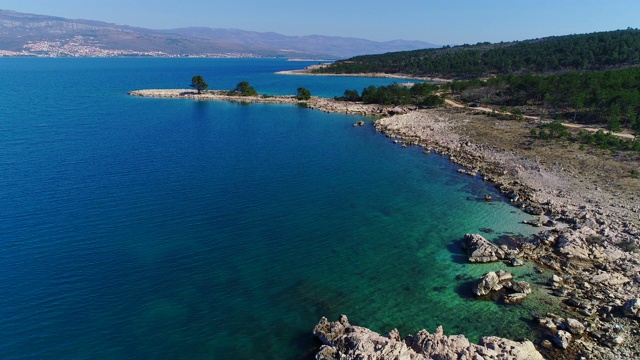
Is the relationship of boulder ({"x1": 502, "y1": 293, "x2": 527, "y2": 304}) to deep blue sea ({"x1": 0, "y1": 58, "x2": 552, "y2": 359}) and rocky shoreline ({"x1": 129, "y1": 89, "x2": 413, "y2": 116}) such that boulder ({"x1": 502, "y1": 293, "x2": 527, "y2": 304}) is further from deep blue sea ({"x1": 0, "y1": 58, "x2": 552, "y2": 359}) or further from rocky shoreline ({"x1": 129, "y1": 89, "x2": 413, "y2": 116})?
rocky shoreline ({"x1": 129, "y1": 89, "x2": 413, "y2": 116})

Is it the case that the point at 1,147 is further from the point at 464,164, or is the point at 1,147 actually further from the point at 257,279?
the point at 464,164

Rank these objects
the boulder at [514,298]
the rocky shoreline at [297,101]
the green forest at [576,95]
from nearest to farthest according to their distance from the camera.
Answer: the boulder at [514,298], the green forest at [576,95], the rocky shoreline at [297,101]

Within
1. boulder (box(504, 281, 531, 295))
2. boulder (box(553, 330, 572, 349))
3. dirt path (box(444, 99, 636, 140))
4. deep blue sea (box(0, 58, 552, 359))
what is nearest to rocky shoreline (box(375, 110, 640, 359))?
boulder (box(553, 330, 572, 349))

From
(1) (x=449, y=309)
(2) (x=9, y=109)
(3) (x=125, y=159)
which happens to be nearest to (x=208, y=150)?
(3) (x=125, y=159)

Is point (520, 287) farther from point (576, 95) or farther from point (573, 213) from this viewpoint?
point (576, 95)

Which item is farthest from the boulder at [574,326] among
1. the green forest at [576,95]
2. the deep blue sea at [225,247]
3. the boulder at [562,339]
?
the green forest at [576,95]

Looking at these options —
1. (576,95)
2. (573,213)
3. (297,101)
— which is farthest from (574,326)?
(297,101)

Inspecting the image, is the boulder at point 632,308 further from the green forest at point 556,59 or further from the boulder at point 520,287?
the green forest at point 556,59

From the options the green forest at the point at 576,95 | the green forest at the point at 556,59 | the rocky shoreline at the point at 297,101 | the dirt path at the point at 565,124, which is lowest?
the rocky shoreline at the point at 297,101
